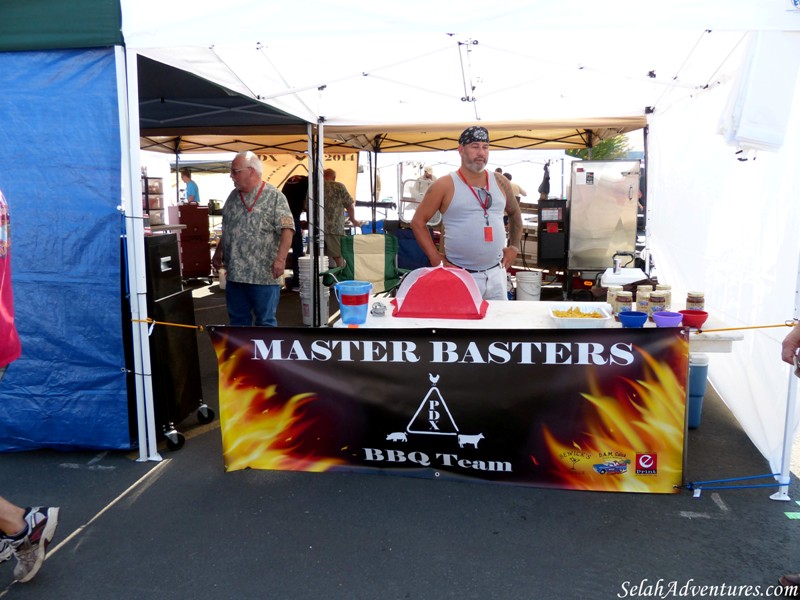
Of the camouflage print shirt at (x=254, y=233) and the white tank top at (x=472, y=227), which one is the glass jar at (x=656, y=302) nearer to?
the white tank top at (x=472, y=227)

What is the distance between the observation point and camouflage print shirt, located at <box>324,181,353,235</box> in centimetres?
887

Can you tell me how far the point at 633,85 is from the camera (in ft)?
19.7

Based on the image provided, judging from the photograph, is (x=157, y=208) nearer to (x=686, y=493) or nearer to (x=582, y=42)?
(x=582, y=42)

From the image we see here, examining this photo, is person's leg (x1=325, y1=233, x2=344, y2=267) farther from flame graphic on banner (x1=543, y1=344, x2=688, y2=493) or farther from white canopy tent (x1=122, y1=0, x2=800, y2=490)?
flame graphic on banner (x1=543, y1=344, x2=688, y2=493)

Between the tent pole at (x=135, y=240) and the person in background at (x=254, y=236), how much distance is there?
101 centimetres

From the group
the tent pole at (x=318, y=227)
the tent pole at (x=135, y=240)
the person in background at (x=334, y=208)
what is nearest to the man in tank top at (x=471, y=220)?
the tent pole at (x=135, y=240)

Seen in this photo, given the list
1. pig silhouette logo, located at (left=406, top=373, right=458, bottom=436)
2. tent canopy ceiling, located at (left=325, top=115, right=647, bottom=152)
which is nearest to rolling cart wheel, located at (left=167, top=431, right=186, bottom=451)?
pig silhouette logo, located at (left=406, top=373, right=458, bottom=436)

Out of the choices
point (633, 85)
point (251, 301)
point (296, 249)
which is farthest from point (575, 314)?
point (296, 249)

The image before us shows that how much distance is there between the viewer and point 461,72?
5.46m

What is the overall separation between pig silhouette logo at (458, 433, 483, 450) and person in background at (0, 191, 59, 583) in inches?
67.9

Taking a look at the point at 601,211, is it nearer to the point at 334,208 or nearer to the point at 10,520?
the point at 334,208

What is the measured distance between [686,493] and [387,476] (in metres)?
1.45

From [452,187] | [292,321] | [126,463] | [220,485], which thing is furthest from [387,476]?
[292,321]

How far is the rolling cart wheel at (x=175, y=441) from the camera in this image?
3.64 m
